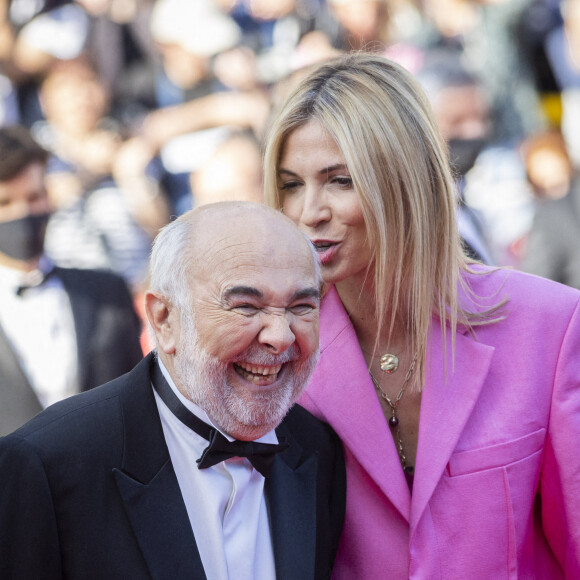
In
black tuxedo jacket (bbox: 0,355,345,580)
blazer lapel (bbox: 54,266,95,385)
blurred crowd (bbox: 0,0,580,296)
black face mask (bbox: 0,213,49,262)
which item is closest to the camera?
black tuxedo jacket (bbox: 0,355,345,580)

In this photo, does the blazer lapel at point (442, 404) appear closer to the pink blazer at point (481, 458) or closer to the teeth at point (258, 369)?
the pink blazer at point (481, 458)

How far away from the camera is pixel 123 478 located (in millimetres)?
1858

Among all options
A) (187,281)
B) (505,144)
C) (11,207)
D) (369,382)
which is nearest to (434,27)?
(505,144)

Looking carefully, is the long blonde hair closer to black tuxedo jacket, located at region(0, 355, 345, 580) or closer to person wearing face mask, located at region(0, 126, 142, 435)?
black tuxedo jacket, located at region(0, 355, 345, 580)

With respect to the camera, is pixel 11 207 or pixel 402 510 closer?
pixel 402 510

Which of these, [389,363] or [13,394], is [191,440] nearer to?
[389,363]

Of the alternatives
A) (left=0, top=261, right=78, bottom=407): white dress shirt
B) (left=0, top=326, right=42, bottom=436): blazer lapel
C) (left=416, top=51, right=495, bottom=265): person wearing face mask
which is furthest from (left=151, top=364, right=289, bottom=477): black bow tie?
(left=416, top=51, right=495, bottom=265): person wearing face mask

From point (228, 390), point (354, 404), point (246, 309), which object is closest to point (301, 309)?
point (246, 309)

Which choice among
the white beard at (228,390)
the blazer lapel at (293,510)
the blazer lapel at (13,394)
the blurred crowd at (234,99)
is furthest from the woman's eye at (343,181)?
the blazer lapel at (13,394)

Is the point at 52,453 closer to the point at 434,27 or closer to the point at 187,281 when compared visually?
the point at 187,281

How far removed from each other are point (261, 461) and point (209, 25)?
3908mm

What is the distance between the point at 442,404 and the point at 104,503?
0.93 m

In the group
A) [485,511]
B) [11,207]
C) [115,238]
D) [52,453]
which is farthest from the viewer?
[115,238]

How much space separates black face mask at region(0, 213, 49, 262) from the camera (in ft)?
13.4
